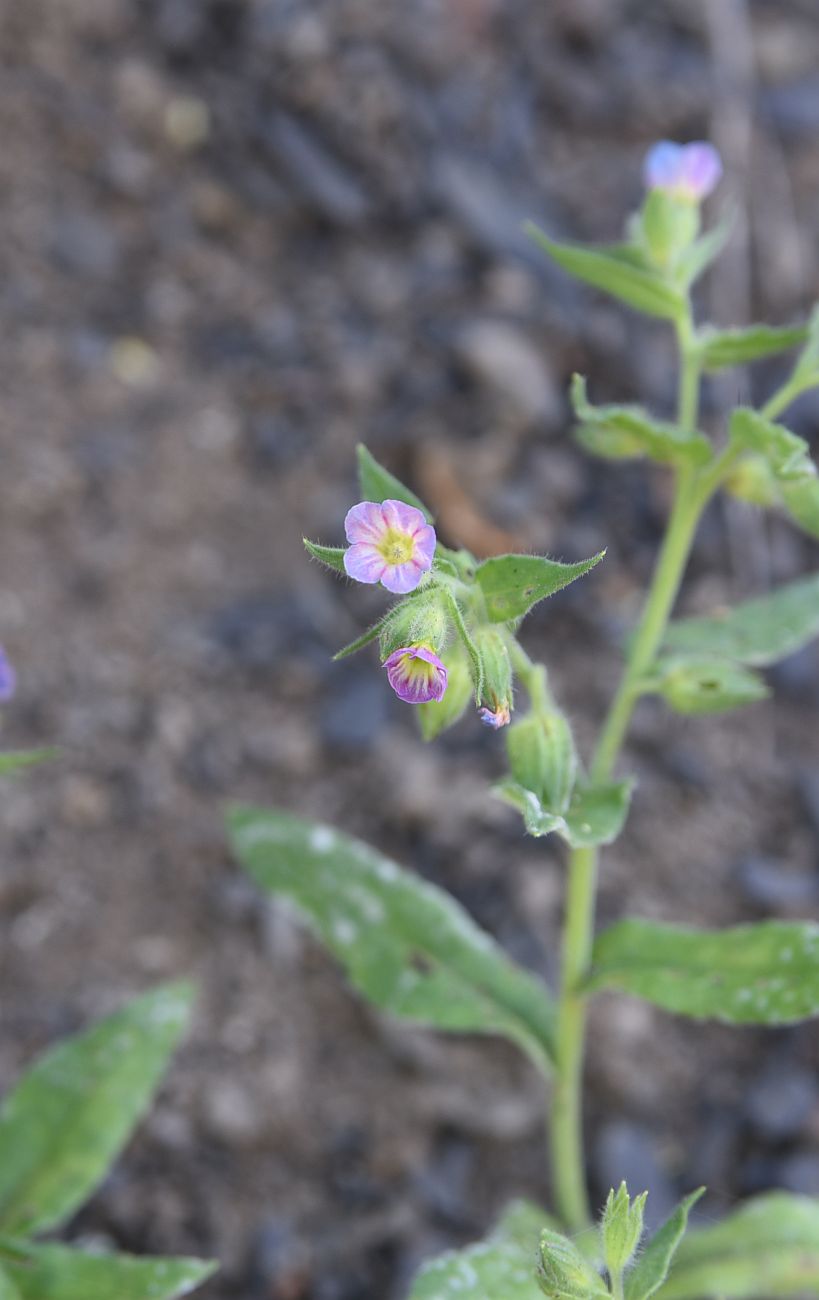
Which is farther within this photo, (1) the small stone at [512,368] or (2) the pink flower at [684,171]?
(1) the small stone at [512,368]

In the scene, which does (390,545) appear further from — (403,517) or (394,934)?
(394,934)

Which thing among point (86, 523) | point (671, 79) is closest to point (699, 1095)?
point (86, 523)

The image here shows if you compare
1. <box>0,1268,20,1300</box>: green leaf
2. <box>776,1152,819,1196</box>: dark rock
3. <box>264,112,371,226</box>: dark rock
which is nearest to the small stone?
<box>264,112,371,226</box>: dark rock

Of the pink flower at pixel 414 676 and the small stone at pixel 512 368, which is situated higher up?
the small stone at pixel 512 368

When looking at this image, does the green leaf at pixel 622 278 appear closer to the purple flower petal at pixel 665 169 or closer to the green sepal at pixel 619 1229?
the purple flower petal at pixel 665 169

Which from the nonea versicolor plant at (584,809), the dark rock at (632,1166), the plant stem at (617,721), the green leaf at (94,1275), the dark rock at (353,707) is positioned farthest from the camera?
the dark rock at (353,707)

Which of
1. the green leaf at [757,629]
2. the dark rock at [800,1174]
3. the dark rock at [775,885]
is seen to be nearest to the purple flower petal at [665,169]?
the green leaf at [757,629]

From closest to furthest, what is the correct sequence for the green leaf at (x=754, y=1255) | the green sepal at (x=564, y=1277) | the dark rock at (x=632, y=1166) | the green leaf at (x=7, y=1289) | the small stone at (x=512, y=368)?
the green sepal at (x=564, y=1277)
the green leaf at (x=7, y=1289)
the green leaf at (x=754, y=1255)
the dark rock at (x=632, y=1166)
the small stone at (x=512, y=368)

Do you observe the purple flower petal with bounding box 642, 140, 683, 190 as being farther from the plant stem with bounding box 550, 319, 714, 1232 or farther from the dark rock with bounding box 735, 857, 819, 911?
the dark rock with bounding box 735, 857, 819, 911
